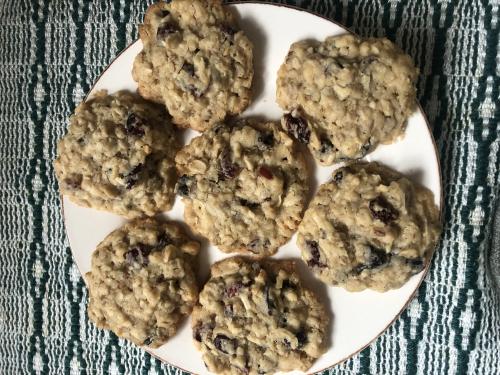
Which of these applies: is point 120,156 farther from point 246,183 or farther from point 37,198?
point 37,198

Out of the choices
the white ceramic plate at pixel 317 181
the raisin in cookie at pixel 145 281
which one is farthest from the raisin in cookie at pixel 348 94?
the raisin in cookie at pixel 145 281

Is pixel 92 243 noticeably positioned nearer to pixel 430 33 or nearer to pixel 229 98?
pixel 229 98

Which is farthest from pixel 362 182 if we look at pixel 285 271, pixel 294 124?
pixel 285 271

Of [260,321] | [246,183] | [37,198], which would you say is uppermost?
[246,183]

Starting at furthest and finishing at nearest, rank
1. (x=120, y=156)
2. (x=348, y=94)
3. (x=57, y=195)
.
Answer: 1. (x=57, y=195)
2. (x=120, y=156)
3. (x=348, y=94)

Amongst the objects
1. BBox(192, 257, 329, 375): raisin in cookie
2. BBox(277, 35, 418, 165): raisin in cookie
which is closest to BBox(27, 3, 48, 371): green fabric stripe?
BBox(192, 257, 329, 375): raisin in cookie

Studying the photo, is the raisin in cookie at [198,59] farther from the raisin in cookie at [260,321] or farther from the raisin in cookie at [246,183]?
the raisin in cookie at [260,321]

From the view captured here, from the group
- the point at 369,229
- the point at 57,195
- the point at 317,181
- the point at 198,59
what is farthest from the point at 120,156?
the point at 369,229
